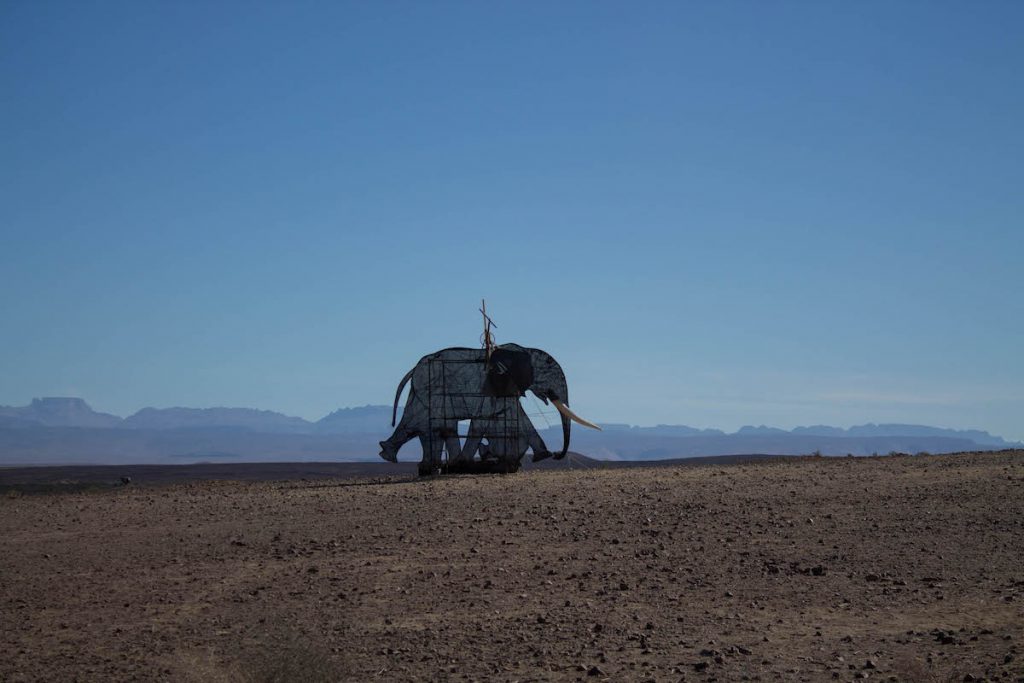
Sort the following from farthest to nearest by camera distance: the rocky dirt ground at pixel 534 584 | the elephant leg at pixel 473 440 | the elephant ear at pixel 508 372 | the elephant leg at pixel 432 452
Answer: the elephant leg at pixel 473 440
the elephant ear at pixel 508 372
the elephant leg at pixel 432 452
the rocky dirt ground at pixel 534 584

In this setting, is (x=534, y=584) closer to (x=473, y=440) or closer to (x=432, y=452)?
(x=432, y=452)

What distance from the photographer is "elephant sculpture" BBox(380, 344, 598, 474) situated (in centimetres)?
3052

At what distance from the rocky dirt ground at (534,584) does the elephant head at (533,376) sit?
672 cm

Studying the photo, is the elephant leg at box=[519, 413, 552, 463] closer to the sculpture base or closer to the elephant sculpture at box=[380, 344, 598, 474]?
the elephant sculpture at box=[380, 344, 598, 474]

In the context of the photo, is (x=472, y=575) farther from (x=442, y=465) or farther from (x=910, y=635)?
(x=442, y=465)

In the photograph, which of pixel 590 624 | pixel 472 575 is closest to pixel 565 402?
pixel 472 575

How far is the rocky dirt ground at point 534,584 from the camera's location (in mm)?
12922

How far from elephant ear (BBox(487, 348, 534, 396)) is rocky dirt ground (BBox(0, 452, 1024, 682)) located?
6.70 meters

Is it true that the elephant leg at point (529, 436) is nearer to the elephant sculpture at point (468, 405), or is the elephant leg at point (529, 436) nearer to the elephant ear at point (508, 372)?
the elephant sculpture at point (468, 405)

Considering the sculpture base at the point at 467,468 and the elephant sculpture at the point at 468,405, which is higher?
the elephant sculpture at the point at 468,405

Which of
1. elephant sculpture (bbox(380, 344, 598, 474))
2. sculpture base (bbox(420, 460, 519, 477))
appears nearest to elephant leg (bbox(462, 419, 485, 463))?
elephant sculpture (bbox(380, 344, 598, 474))

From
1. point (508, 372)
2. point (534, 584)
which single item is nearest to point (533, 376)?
point (508, 372)

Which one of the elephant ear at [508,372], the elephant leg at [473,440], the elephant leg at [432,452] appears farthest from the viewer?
the elephant leg at [473,440]

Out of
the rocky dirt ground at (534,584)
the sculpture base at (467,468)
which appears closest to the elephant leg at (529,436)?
the sculpture base at (467,468)
